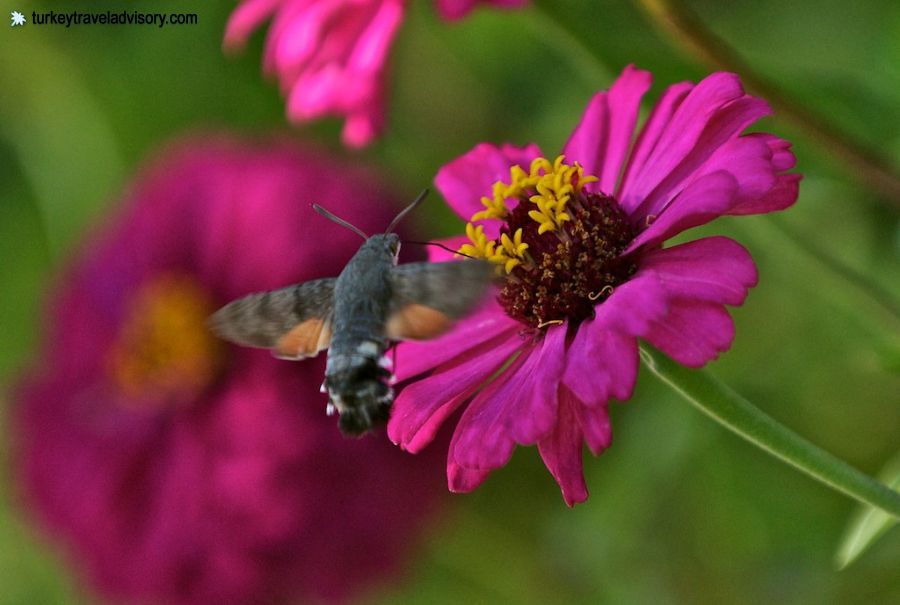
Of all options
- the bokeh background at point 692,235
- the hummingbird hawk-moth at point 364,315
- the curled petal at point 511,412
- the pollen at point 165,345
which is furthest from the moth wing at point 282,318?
the pollen at point 165,345

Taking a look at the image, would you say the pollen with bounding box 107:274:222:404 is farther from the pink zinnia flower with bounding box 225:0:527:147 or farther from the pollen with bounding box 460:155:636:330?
the pollen with bounding box 460:155:636:330

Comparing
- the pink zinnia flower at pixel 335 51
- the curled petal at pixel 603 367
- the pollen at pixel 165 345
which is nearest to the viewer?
the curled petal at pixel 603 367

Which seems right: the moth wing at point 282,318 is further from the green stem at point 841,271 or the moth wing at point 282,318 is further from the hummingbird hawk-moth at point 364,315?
the green stem at point 841,271

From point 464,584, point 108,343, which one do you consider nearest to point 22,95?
point 108,343

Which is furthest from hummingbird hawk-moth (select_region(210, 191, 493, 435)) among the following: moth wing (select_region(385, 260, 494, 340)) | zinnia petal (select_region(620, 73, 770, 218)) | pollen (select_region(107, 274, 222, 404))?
pollen (select_region(107, 274, 222, 404))

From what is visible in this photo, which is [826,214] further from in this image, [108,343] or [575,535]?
[108,343]

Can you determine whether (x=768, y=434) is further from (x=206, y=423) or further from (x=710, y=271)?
(x=206, y=423)
